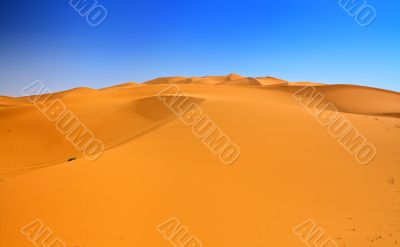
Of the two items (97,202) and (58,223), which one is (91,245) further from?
(97,202)

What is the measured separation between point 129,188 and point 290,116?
694 cm

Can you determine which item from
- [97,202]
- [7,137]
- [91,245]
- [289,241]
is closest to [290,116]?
[289,241]

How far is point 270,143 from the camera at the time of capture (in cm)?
704
